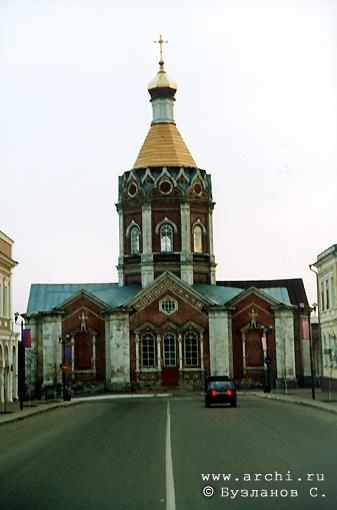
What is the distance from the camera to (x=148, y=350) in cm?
6359

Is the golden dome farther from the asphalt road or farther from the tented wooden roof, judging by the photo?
the asphalt road

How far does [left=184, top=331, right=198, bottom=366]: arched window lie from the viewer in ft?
208

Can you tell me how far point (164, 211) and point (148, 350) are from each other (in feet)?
32.6

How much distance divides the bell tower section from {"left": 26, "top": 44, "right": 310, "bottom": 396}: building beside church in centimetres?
7

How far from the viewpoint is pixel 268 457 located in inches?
656

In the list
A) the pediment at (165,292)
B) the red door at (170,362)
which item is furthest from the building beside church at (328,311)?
the red door at (170,362)

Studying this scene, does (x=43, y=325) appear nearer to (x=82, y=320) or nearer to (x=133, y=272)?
(x=82, y=320)

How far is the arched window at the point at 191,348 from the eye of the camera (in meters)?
63.4

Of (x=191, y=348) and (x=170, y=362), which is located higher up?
(x=191, y=348)

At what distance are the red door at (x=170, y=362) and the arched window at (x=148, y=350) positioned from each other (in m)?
0.79

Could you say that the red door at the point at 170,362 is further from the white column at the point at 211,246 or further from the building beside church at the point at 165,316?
the white column at the point at 211,246

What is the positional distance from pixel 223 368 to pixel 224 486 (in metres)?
50.3

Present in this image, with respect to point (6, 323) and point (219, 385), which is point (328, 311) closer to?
point (219, 385)

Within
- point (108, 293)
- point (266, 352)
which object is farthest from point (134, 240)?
point (266, 352)
